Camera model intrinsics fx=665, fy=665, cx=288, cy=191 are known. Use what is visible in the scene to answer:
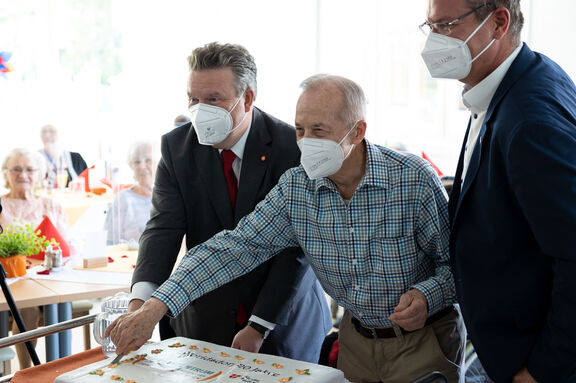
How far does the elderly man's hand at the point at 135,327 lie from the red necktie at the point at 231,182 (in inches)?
15.1

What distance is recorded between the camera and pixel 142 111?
17.1 ft

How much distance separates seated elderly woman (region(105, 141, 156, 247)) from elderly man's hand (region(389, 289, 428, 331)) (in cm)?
341

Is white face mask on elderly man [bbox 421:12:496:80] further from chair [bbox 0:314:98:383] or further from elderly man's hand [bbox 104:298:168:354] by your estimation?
chair [bbox 0:314:98:383]

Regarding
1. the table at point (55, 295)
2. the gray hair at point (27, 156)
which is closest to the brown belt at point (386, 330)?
the table at point (55, 295)

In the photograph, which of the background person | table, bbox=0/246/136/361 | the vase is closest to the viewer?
table, bbox=0/246/136/361

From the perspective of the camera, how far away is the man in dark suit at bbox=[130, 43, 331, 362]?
1.89 metres

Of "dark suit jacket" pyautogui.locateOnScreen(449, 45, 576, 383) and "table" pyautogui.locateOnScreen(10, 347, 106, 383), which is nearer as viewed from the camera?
"dark suit jacket" pyautogui.locateOnScreen(449, 45, 576, 383)

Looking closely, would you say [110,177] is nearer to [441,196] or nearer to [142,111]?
[142,111]

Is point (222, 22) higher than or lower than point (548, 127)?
higher

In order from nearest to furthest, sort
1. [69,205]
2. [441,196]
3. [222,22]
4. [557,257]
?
[557,257] < [441,196] < [69,205] < [222,22]

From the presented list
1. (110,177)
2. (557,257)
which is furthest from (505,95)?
(110,177)

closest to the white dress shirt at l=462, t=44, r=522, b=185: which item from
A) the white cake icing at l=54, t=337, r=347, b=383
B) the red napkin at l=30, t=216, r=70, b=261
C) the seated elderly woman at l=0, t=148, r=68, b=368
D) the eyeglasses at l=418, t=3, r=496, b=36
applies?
the eyeglasses at l=418, t=3, r=496, b=36

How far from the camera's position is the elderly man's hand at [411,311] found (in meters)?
1.50

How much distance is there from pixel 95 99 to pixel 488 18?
13.3ft
